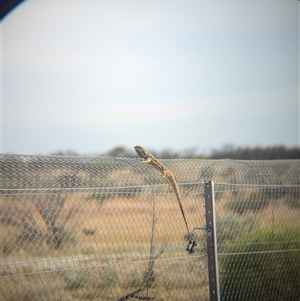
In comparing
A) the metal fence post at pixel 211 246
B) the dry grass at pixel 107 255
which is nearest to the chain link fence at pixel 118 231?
the dry grass at pixel 107 255

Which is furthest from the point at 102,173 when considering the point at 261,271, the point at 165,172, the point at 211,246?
the point at 261,271

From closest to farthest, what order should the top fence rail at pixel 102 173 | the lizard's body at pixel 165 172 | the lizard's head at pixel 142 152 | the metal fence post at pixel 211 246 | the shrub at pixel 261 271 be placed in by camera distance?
the top fence rail at pixel 102 173, the metal fence post at pixel 211 246, the lizard's body at pixel 165 172, the lizard's head at pixel 142 152, the shrub at pixel 261 271

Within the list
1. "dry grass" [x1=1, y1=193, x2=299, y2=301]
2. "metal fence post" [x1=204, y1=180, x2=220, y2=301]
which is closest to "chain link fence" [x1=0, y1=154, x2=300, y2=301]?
"dry grass" [x1=1, y1=193, x2=299, y2=301]

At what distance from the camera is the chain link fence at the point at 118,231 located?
12.5 feet

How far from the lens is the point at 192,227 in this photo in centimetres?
501

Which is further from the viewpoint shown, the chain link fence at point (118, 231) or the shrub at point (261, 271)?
the shrub at point (261, 271)

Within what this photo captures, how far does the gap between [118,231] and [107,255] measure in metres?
0.23

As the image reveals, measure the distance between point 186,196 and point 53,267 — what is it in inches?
64.0

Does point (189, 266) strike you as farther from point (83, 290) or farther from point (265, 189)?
point (265, 189)

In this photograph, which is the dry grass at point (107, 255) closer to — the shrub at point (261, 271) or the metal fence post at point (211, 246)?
the metal fence post at point (211, 246)

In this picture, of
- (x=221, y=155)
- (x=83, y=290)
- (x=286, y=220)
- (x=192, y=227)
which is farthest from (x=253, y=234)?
(x=221, y=155)

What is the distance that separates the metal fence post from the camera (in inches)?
185

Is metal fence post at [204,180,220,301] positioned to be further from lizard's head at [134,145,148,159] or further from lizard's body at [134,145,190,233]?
lizard's head at [134,145,148,159]

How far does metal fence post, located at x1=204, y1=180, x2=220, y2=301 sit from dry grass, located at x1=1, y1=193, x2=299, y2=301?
222 mm
